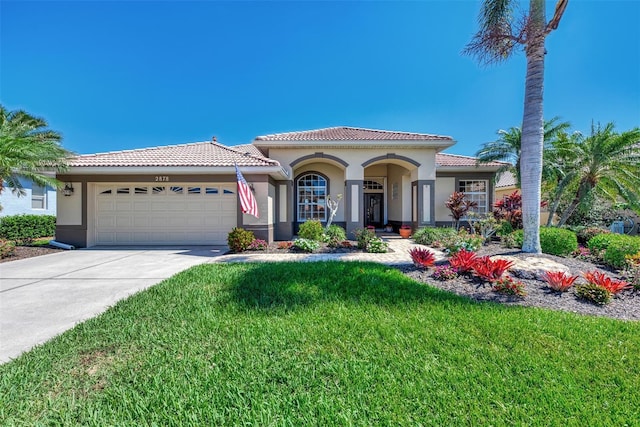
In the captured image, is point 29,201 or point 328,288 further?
point 29,201

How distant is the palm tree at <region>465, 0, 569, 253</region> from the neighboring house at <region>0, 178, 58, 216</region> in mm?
21121

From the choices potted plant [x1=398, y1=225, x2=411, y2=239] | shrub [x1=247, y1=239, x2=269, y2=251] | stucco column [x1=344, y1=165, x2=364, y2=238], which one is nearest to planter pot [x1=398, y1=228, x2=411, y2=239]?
potted plant [x1=398, y1=225, x2=411, y2=239]

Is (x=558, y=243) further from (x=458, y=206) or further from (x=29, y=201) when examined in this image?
(x=29, y=201)

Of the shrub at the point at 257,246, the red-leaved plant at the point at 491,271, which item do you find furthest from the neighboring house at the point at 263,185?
the red-leaved plant at the point at 491,271

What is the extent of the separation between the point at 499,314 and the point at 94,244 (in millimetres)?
14679

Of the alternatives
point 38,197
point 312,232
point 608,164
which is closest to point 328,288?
point 312,232

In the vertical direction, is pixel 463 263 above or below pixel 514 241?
below

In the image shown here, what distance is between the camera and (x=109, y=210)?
470 inches

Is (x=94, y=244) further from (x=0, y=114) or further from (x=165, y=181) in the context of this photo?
(x=0, y=114)

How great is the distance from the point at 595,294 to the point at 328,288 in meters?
4.78

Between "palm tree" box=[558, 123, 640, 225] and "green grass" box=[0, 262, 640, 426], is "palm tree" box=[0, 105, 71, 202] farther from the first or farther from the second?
"palm tree" box=[558, 123, 640, 225]

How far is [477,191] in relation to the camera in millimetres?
15922

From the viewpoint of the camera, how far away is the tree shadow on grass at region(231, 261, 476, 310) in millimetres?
4781

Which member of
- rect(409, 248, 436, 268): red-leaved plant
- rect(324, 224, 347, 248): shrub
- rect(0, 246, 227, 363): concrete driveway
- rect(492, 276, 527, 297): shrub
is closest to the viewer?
rect(0, 246, 227, 363): concrete driveway
